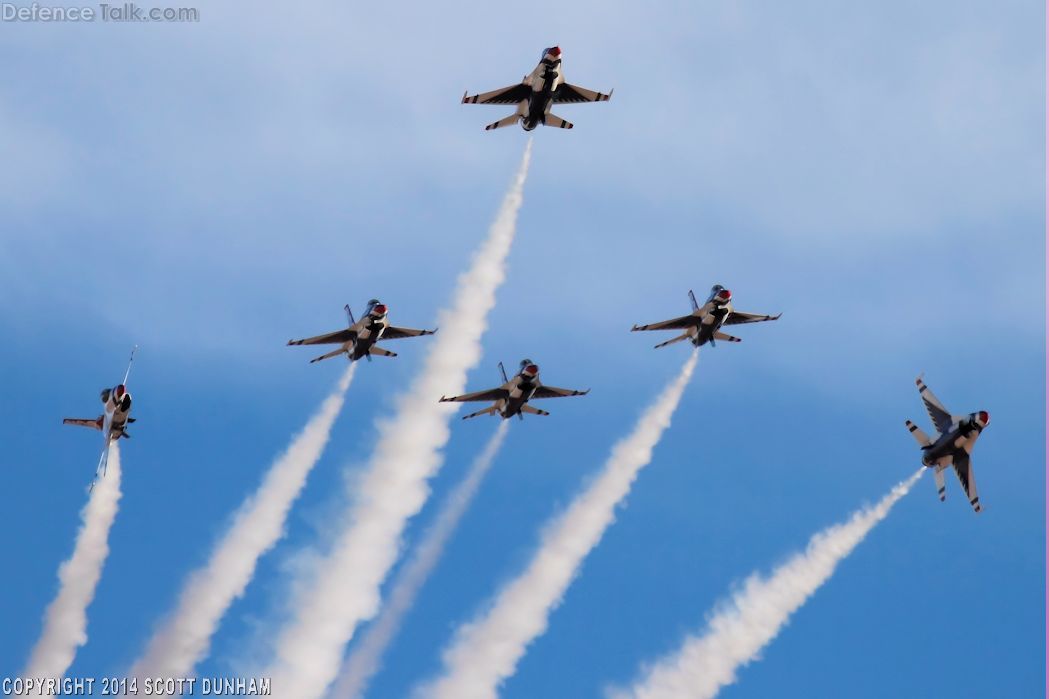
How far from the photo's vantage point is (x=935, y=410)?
116 meters

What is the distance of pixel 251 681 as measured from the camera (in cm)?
10575

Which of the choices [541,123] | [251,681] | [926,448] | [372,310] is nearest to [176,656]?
[251,681]

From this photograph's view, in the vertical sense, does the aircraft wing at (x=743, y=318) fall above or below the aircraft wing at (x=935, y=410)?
above

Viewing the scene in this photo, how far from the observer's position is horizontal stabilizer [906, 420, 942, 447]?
114 metres

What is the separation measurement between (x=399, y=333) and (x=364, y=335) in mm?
3909

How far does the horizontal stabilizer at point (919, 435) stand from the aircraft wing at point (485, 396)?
97.8 ft

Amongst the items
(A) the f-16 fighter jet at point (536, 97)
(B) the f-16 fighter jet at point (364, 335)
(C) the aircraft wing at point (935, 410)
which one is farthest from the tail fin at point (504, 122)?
(C) the aircraft wing at point (935, 410)

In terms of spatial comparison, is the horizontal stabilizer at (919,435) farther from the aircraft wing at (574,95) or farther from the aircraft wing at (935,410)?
the aircraft wing at (574,95)

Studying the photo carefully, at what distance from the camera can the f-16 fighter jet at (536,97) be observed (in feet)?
369

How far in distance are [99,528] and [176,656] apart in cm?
1332

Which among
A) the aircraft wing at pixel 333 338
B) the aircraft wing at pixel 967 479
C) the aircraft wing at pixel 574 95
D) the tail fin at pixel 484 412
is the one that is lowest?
the aircraft wing at pixel 967 479

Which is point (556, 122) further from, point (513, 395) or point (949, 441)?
point (949, 441)

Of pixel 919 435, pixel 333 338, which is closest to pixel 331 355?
pixel 333 338

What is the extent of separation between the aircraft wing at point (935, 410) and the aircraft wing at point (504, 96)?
3660cm
